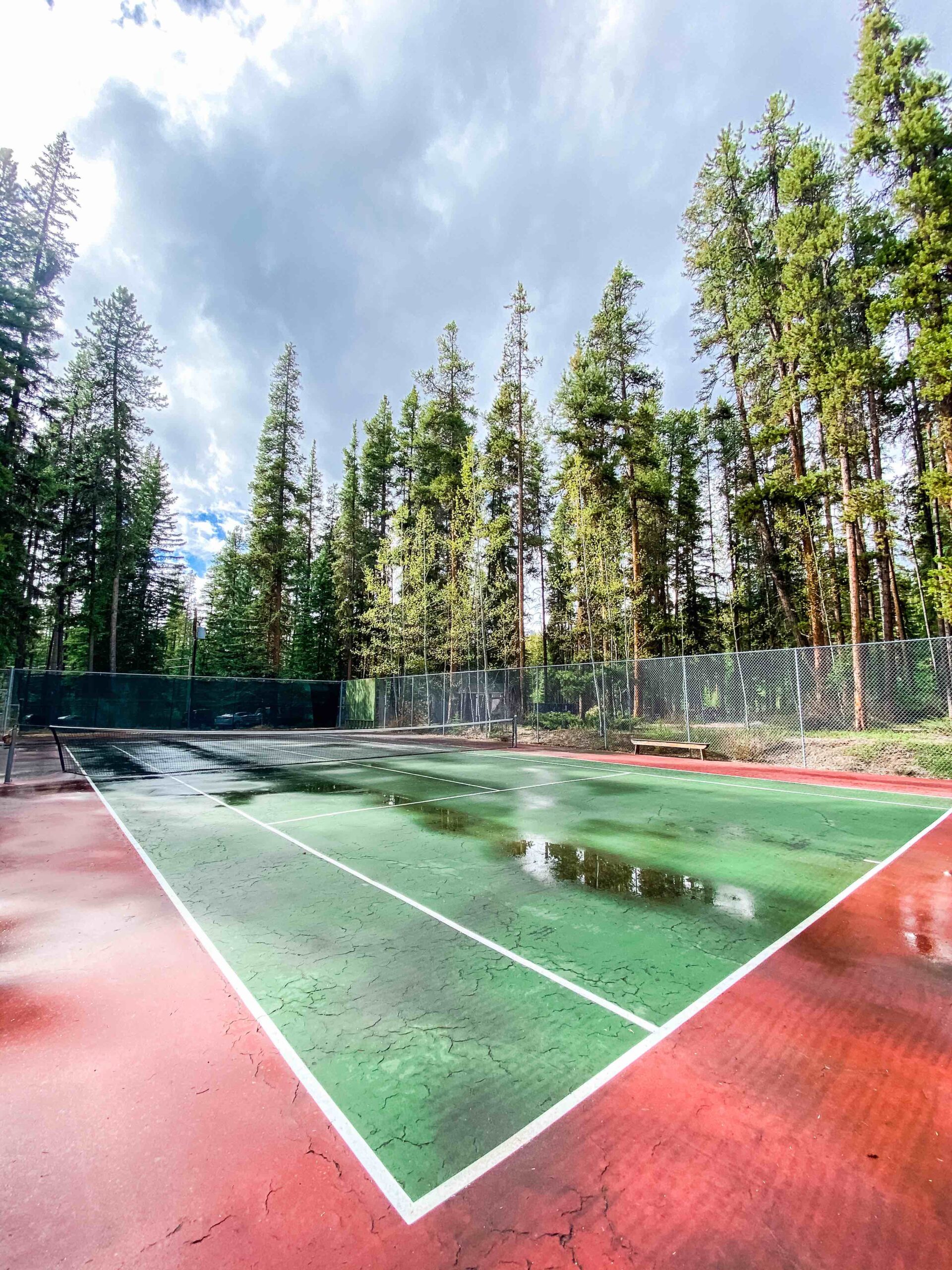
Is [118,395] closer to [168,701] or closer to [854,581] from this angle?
[168,701]

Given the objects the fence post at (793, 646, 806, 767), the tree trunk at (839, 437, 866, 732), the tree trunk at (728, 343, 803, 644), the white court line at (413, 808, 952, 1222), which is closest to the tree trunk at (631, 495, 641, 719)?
the tree trunk at (728, 343, 803, 644)

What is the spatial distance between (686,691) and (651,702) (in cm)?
176

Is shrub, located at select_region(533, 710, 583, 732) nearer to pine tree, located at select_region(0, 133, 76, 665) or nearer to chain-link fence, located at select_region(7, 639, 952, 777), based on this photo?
chain-link fence, located at select_region(7, 639, 952, 777)

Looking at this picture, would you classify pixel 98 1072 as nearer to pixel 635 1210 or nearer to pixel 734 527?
pixel 635 1210

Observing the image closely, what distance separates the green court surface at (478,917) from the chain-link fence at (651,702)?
3.48 m

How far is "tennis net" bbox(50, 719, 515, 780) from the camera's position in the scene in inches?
505

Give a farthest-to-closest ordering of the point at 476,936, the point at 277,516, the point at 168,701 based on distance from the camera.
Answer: the point at 277,516
the point at 168,701
the point at 476,936

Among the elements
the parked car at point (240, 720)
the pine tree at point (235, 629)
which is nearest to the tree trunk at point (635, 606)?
the parked car at point (240, 720)

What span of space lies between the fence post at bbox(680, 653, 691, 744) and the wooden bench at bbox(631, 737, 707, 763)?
344 millimetres

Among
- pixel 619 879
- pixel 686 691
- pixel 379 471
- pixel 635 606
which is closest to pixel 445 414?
pixel 379 471

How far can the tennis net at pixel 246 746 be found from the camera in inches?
505

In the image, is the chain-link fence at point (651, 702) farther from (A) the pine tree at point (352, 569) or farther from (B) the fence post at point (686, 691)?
(A) the pine tree at point (352, 569)

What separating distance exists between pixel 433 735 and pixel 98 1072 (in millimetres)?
20430

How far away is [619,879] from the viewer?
194 inches
